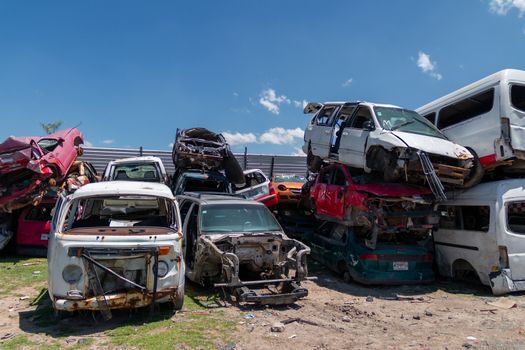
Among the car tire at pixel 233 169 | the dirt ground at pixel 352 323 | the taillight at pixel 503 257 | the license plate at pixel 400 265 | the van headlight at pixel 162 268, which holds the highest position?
the car tire at pixel 233 169

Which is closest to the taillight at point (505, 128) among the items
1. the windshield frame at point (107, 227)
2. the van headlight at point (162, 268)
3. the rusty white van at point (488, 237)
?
the rusty white van at point (488, 237)

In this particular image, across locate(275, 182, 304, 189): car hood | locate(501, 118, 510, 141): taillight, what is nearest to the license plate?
locate(501, 118, 510, 141): taillight

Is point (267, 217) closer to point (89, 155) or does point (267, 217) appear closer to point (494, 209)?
point (494, 209)

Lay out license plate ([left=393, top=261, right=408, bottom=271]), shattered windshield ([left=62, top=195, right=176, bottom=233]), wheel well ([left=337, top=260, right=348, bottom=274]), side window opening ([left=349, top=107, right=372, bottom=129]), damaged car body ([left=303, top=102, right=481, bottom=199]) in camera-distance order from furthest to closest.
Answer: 1. side window opening ([left=349, top=107, right=372, bottom=129])
2. wheel well ([left=337, top=260, right=348, bottom=274])
3. license plate ([left=393, top=261, right=408, bottom=271])
4. damaged car body ([left=303, top=102, right=481, bottom=199])
5. shattered windshield ([left=62, top=195, right=176, bottom=233])

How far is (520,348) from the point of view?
504 cm

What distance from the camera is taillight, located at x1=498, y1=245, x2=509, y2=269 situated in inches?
284

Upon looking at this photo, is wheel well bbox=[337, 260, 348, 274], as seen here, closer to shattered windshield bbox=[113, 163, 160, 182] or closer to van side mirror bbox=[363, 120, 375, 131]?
van side mirror bbox=[363, 120, 375, 131]

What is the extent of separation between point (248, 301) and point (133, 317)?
165 centimetres

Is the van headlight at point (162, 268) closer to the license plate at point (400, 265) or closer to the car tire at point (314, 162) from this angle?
the license plate at point (400, 265)

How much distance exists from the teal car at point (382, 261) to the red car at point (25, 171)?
276 inches

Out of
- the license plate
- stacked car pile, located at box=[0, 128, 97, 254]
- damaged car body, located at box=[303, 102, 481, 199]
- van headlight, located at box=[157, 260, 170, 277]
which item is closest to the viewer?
van headlight, located at box=[157, 260, 170, 277]

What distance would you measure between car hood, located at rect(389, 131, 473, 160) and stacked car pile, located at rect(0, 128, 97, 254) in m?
8.04

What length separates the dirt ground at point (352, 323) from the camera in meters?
5.09

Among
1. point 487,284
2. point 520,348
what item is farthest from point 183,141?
point 520,348
